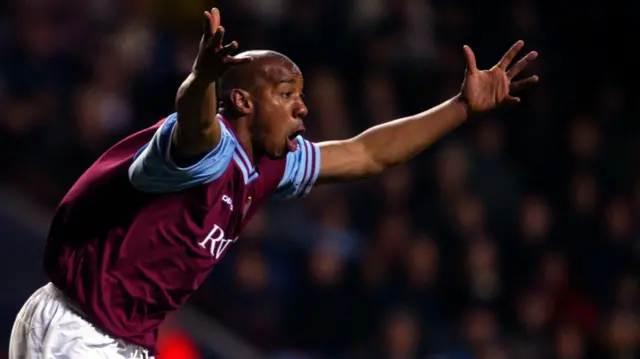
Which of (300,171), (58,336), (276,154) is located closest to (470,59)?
(300,171)

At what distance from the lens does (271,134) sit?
3.38 meters

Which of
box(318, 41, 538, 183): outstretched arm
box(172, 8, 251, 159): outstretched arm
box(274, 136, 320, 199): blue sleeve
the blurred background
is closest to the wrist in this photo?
box(318, 41, 538, 183): outstretched arm

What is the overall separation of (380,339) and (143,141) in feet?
11.6

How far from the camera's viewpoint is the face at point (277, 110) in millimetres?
3365

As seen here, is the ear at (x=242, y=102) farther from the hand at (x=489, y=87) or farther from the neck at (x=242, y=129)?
the hand at (x=489, y=87)

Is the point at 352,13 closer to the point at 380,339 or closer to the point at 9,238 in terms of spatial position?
the point at 380,339

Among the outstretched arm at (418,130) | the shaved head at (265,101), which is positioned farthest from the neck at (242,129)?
the outstretched arm at (418,130)

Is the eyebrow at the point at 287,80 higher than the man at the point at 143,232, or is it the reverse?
the eyebrow at the point at 287,80

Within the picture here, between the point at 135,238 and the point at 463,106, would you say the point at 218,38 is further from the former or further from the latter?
the point at 463,106

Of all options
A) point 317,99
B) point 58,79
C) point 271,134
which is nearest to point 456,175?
point 317,99

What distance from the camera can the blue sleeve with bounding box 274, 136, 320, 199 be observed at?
3.73 m

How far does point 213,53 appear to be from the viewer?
113 inches

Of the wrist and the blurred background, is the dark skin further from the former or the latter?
the blurred background

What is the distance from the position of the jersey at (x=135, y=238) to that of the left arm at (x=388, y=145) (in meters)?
0.46
